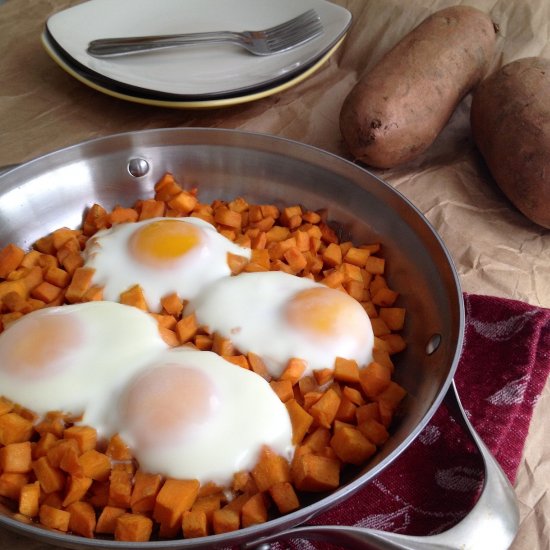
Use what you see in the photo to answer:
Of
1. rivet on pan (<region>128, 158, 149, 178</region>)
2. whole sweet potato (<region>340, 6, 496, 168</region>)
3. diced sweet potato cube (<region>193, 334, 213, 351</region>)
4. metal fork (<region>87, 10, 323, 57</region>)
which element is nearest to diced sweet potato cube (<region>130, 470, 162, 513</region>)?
diced sweet potato cube (<region>193, 334, 213, 351</region>)

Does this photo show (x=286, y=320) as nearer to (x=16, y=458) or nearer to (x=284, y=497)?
(x=284, y=497)

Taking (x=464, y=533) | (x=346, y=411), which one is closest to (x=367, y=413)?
(x=346, y=411)

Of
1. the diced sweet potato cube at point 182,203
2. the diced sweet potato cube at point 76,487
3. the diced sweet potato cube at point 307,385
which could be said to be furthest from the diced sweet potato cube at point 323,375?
the diced sweet potato cube at point 182,203

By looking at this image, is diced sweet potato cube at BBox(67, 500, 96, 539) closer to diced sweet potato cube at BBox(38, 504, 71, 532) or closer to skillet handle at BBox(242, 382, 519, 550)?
diced sweet potato cube at BBox(38, 504, 71, 532)

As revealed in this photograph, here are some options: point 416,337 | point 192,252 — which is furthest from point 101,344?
point 416,337

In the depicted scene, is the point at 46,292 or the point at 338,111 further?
the point at 338,111

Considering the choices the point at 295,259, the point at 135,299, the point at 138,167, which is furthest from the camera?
the point at 138,167
